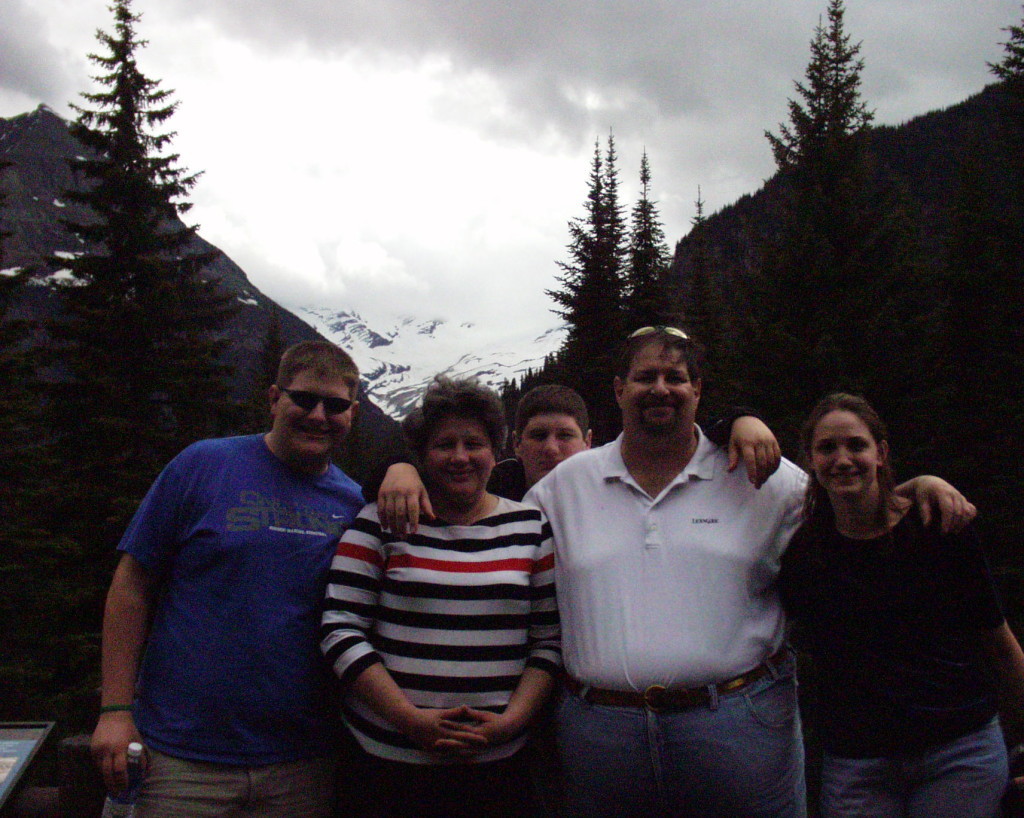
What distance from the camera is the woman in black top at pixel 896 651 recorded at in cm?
262

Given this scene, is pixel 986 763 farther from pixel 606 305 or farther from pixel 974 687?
pixel 606 305

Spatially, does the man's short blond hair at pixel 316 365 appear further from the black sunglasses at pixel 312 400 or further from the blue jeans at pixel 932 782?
the blue jeans at pixel 932 782

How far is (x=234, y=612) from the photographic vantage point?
2.81m

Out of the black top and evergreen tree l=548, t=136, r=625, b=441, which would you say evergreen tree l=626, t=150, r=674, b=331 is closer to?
evergreen tree l=548, t=136, r=625, b=441

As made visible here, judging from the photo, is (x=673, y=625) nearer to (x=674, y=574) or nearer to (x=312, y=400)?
(x=674, y=574)

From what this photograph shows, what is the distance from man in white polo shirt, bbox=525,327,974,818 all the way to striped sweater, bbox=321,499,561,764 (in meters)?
0.23

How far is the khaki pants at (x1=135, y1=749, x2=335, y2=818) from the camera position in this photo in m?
2.67

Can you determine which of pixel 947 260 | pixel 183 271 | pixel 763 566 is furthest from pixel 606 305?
pixel 763 566

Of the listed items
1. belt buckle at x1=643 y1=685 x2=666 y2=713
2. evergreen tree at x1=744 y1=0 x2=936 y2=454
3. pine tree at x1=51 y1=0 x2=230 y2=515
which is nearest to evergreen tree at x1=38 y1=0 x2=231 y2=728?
pine tree at x1=51 y1=0 x2=230 y2=515

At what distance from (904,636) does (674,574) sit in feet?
2.83

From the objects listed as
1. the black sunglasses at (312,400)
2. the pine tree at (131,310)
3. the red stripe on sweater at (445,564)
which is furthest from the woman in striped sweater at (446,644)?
the pine tree at (131,310)

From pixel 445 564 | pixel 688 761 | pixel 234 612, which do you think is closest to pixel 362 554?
pixel 445 564

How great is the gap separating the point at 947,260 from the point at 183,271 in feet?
71.7

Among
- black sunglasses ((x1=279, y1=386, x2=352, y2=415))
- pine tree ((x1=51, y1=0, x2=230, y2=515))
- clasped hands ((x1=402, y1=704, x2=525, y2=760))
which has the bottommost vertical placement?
clasped hands ((x1=402, y1=704, x2=525, y2=760))
